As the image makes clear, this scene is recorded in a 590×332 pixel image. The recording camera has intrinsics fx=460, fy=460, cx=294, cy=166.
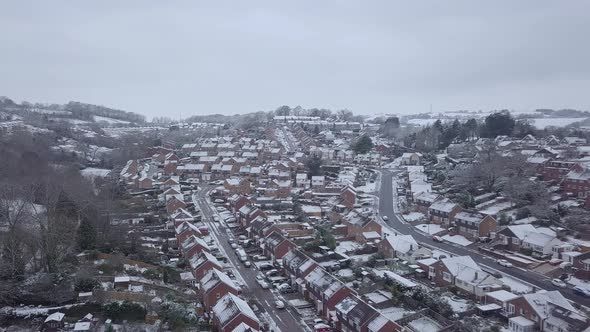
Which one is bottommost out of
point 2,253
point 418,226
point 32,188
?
point 418,226

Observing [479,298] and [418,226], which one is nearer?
[479,298]

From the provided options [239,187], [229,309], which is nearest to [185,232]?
[229,309]

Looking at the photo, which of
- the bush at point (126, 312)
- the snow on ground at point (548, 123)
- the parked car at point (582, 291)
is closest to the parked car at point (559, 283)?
the parked car at point (582, 291)

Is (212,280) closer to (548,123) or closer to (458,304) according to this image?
(458,304)

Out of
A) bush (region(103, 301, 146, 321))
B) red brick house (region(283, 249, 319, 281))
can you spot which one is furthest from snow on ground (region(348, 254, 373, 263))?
bush (region(103, 301, 146, 321))

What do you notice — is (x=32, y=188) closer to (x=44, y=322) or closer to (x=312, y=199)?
(x=44, y=322)

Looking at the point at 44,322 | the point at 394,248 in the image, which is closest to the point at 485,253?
the point at 394,248
